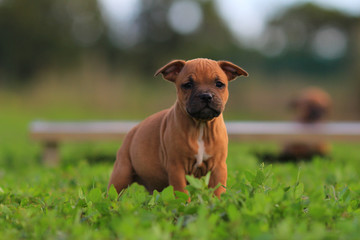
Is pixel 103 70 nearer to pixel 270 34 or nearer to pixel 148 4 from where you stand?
pixel 148 4

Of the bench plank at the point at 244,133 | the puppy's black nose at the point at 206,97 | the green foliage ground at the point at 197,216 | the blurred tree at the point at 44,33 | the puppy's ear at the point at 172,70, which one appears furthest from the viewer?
the blurred tree at the point at 44,33

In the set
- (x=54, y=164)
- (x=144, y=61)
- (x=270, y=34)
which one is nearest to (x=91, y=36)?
(x=144, y=61)

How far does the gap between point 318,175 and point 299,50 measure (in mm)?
15725

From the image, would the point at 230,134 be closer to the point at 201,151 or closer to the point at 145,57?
the point at 201,151

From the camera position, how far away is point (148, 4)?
2464cm

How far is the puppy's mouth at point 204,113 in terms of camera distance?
2.84 metres

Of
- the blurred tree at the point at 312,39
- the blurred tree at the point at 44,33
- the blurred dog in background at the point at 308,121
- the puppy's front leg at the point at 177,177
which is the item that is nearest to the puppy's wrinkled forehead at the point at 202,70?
the puppy's front leg at the point at 177,177

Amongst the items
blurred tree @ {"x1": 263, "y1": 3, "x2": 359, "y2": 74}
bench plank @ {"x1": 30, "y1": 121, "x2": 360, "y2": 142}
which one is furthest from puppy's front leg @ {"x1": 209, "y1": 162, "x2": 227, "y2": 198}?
blurred tree @ {"x1": 263, "y1": 3, "x2": 359, "y2": 74}

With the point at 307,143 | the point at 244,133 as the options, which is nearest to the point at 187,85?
the point at 244,133

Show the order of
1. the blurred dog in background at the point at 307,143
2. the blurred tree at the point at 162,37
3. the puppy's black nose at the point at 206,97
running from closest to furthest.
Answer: the puppy's black nose at the point at 206,97 < the blurred dog in background at the point at 307,143 < the blurred tree at the point at 162,37

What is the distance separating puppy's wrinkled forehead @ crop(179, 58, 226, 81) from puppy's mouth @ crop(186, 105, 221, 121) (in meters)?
0.23

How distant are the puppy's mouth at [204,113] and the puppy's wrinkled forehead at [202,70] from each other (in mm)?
226

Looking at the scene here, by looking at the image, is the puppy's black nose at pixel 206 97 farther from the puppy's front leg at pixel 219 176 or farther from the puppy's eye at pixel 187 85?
the puppy's front leg at pixel 219 176

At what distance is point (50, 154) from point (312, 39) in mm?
16094
